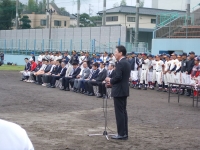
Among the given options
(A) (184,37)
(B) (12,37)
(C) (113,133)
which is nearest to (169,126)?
(C) (113,133)

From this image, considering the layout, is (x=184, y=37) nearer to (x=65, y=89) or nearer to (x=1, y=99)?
(x=65, y=89)

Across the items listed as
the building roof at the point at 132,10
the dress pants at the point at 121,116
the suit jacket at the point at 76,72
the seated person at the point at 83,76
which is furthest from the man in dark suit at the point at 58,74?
the building roof at the point at 132,10

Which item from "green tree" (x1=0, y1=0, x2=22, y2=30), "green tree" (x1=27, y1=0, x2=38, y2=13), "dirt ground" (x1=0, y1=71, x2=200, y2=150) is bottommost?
"dirt ground" (x1=0, y1=71, x2=200, y2=150)

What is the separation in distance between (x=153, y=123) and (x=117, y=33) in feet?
96.5

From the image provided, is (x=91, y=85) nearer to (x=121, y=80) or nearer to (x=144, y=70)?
(x=144, y=70)

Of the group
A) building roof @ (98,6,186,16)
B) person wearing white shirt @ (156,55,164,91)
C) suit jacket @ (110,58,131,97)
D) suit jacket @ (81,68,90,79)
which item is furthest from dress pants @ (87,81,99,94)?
building roof @ (98,6,186,16)

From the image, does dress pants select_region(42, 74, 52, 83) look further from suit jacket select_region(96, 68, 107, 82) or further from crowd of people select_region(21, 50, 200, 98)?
suit jacket select_region(96, 68, 107, 82)

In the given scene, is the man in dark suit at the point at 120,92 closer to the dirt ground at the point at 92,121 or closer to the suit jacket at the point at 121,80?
the suit jacket at the point at 121,80

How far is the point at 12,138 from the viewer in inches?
83.4

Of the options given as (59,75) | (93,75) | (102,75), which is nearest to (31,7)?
(59,75)

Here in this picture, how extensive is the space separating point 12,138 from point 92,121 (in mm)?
9293

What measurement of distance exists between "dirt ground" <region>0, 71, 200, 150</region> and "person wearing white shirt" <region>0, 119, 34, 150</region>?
597 cm

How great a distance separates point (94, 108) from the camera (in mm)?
14109

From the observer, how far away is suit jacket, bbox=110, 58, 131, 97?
9000 millimetres
